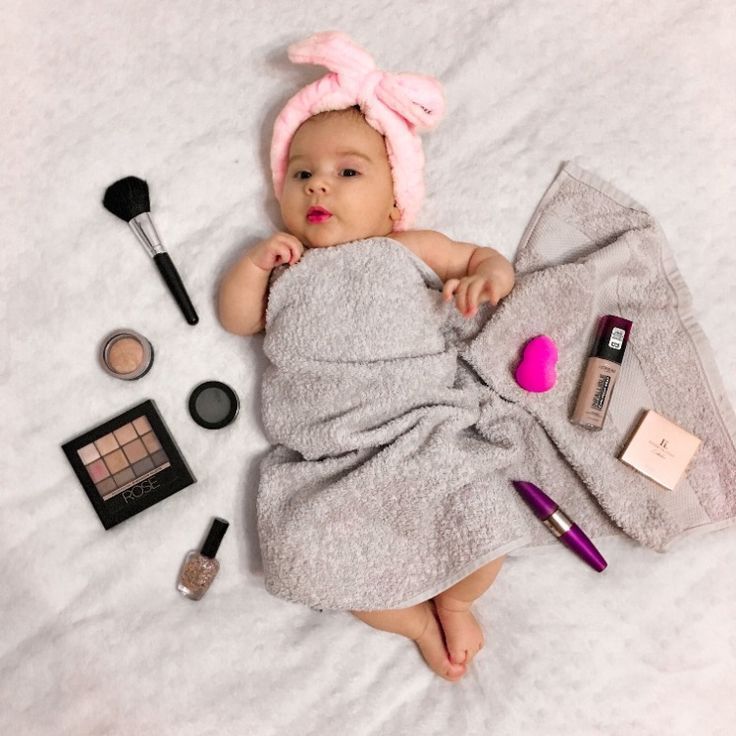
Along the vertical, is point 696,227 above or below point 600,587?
above

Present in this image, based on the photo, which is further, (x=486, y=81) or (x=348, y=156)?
(x=486, y=81)

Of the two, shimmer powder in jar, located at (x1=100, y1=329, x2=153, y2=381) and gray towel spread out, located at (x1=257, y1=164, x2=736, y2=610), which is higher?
shimmer powder in jar, located at (x1=100, y1=329, x2=153, y2=381)

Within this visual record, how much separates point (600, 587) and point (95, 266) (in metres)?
0.92

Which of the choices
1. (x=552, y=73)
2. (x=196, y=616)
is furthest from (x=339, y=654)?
(x=552, y=73)

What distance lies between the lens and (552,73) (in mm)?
1152

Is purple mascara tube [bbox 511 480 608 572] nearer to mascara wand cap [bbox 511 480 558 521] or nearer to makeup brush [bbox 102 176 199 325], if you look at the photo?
mascara wand cap [bbox 511 480 558 521]

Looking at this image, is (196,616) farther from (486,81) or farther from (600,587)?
(486,81)

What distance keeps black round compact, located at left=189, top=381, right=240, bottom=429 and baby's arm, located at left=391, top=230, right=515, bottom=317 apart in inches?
13.9

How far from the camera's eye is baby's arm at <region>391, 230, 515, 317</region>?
1.00 meters

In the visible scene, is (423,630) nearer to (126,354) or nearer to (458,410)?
(458,410)

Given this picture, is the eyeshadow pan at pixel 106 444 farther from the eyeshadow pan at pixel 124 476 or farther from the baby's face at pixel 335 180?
the baby's face at pixel 335 180

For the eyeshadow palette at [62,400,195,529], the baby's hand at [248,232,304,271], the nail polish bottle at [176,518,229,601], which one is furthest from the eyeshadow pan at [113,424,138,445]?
the baby's hand at [248,232,304,271]

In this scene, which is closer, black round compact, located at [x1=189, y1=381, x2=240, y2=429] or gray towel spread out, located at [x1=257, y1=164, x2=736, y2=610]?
gray towel spread out, located at [x1=257, y1=164, x2=736, y2=610]

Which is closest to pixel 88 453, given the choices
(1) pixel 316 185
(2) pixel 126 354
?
(2) pixel 126 354
